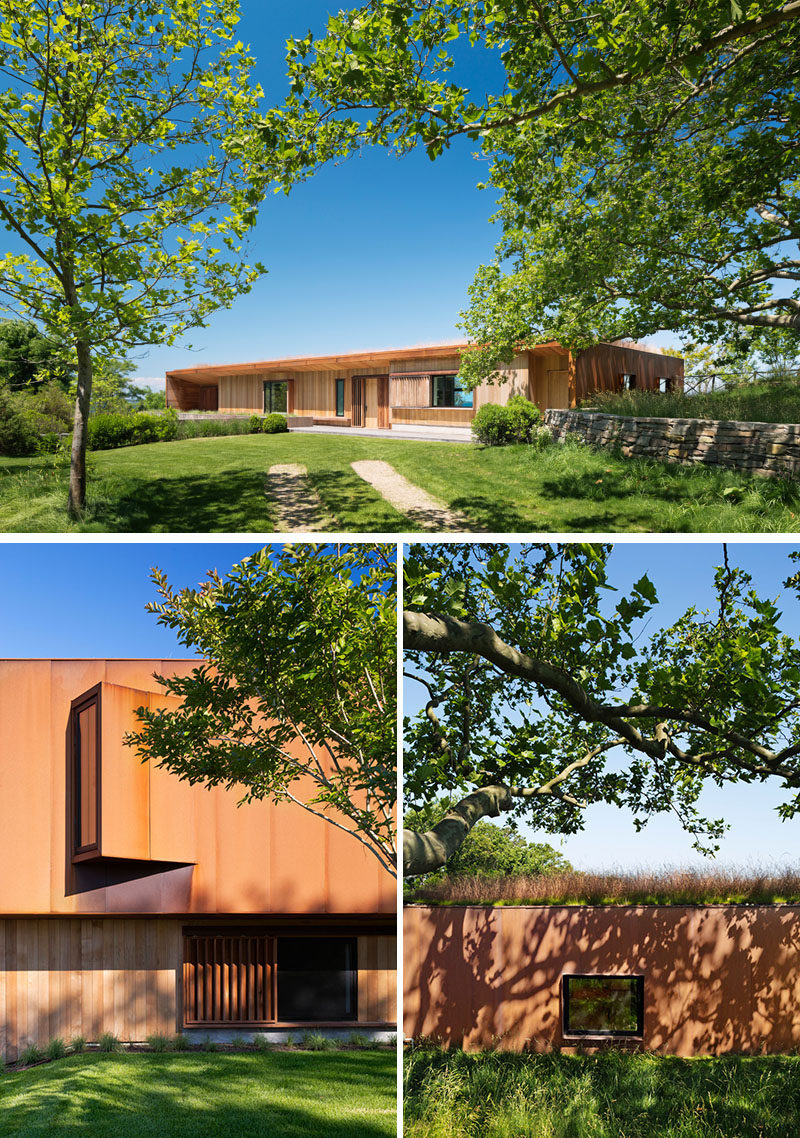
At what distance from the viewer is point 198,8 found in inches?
306

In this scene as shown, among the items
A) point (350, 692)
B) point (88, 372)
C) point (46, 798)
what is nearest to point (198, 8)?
point (88, 372)

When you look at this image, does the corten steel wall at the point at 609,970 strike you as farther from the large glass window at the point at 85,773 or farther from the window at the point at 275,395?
the window at the point at 275,395

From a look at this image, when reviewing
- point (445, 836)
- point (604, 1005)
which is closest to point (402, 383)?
point (604, 1005)

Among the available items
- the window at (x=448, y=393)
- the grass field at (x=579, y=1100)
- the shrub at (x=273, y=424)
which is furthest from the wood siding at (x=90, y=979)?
the window at (x=448, y=393)

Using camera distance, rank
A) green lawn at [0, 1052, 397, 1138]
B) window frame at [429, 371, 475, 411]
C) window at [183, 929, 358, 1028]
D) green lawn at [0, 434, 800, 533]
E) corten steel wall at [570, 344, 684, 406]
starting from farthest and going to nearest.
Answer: window frame at [429, 371, 475, 411] < corten steel wall at [570, 344, 684, 406] < green lawn at [0, 434, 800, 533] < window at [183, 929, 358, 1028] < green lawn at [0, 1052, 397, 1138]

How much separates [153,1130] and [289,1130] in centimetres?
123

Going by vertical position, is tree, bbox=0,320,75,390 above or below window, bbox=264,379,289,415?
below

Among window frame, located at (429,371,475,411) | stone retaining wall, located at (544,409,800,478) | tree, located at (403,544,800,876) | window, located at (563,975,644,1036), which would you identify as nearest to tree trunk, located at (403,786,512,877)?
tree, located at (403,544,800,876)

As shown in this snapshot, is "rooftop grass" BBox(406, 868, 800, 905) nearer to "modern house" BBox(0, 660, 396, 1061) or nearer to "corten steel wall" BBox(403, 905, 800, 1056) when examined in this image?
"corten steel wall" BBox(403, 905, 800, 1056)

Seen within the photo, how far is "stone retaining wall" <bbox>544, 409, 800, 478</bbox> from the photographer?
921 cm

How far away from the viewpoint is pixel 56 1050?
7.88m

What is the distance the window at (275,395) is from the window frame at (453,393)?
7.69 metres

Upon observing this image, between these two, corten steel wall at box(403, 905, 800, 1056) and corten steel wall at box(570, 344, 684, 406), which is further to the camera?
corten steel wall at box(570, 344, 684, 406)

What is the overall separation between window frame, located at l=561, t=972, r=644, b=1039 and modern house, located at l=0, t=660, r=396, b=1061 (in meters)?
1.60
